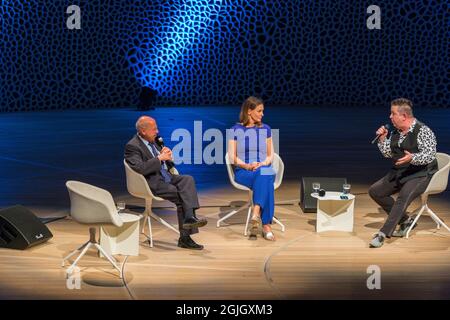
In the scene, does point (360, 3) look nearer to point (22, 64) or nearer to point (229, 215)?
point (22, 64)

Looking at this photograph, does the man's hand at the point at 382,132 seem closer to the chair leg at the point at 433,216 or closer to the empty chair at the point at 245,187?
the chair leg at the point at 433,216

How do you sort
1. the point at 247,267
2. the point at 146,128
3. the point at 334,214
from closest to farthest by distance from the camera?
the point at 247,267
the point at 146,128
the point at 334,214

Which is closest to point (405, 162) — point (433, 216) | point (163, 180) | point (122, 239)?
point (433, 216)

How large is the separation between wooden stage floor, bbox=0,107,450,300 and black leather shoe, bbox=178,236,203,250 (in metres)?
0.07

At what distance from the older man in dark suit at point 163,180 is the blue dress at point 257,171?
2.00 feet

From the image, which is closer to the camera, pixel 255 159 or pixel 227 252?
pixel 227 252

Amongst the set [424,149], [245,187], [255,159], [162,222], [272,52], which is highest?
[272,52]

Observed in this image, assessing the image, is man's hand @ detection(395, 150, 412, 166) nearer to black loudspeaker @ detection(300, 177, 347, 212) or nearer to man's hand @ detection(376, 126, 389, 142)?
man's hand @ detection(376, 126, 389, 142)

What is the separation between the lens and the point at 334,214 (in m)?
6.96

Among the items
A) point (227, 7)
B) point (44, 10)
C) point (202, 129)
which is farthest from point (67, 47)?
point (202, 129)

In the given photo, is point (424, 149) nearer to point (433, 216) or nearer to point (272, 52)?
point (433, 216)

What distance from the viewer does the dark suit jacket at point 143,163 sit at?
6465mm

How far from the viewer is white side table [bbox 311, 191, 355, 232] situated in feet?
22.8

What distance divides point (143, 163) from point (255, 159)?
3.67 ft
